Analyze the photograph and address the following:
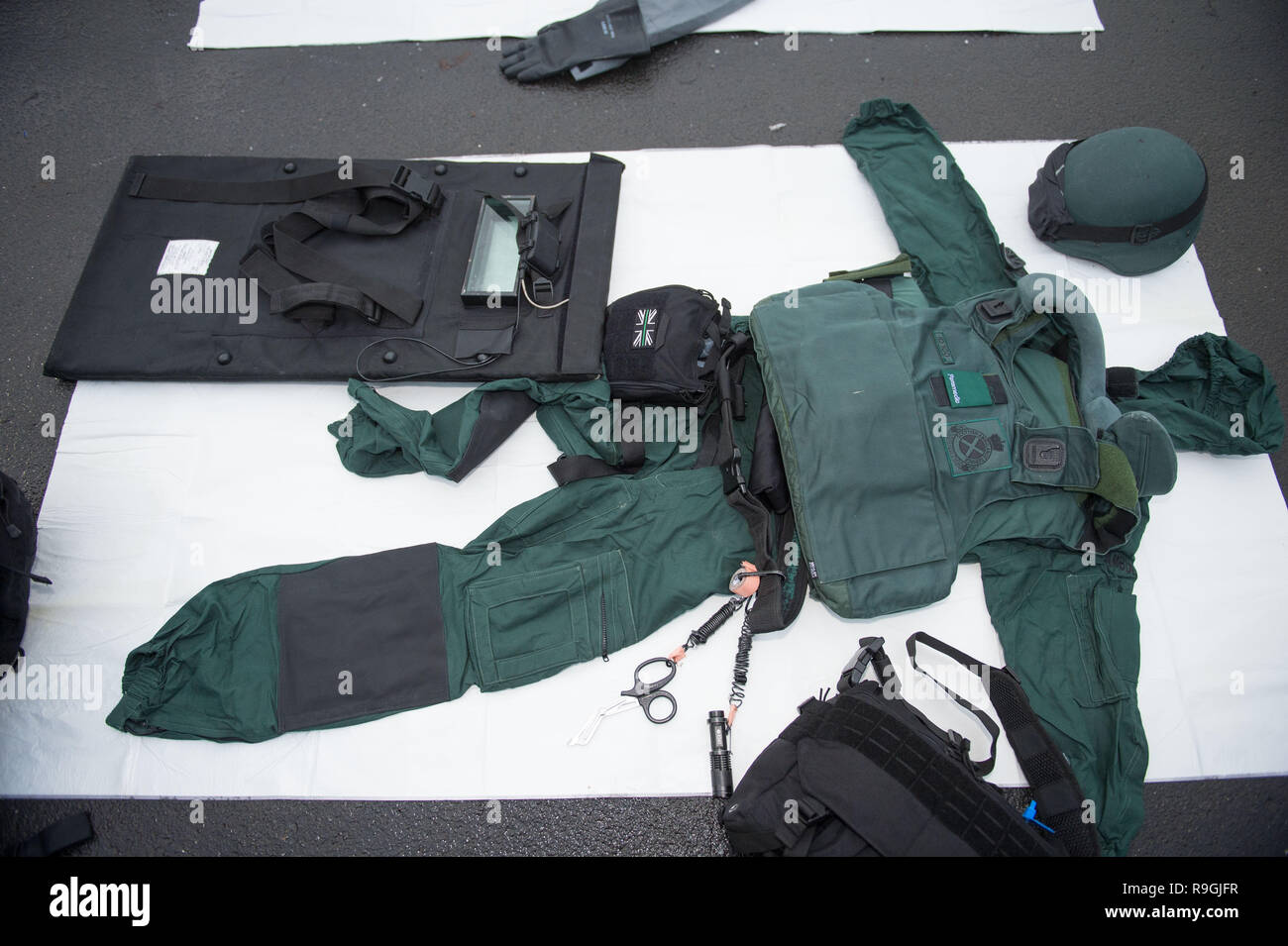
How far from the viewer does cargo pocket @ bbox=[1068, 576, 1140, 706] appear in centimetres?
165

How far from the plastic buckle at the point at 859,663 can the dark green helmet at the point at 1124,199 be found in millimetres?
1341

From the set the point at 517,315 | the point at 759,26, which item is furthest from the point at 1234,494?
the point at 759,26

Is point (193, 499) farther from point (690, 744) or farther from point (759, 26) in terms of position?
point (759, 26)

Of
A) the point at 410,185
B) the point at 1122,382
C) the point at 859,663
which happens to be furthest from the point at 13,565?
the point at 1122,382

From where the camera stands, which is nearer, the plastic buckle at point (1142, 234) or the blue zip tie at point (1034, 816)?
the blue zip tie at point (1034, 816)

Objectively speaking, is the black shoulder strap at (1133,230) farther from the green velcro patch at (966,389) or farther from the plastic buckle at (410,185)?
the plastic buckle at (410,185)

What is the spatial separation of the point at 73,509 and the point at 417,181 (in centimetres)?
124

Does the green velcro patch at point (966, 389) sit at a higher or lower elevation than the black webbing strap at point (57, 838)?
higher

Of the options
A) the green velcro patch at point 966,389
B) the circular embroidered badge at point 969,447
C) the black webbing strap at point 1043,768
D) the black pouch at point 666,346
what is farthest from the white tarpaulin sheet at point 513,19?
the black webbing strap at point 1043,768

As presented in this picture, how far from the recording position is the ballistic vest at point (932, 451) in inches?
65.3

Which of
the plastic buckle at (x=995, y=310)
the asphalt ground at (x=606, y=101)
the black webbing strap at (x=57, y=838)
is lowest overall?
the black webbing strap at (x=57, y=838)

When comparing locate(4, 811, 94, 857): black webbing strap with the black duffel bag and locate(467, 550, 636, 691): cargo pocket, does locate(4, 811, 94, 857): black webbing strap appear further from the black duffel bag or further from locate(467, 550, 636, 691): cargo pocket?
the black duffel bag

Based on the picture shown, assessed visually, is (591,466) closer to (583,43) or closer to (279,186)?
(279,186)

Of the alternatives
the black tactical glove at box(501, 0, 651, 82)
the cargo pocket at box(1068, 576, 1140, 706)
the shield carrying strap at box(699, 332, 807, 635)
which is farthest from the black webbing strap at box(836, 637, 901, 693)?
the black tactical glove at box(501, 0, 651, 82)
